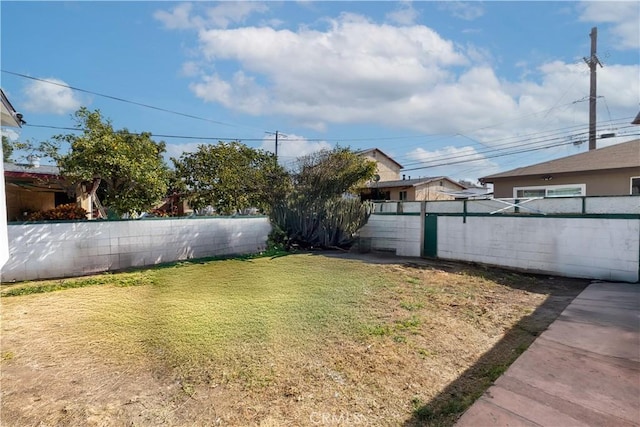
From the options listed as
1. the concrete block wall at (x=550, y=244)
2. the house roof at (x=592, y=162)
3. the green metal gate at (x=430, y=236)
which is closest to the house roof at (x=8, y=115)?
the green metal gate at (x=430, y=236)

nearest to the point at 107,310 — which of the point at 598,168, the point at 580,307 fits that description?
the point at 580,307

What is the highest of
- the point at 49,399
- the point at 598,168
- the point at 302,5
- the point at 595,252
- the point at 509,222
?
the point at 302,5

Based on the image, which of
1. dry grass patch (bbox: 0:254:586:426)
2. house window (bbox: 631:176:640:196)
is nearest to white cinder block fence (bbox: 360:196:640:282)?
dry grass patch (bbox: 0:254:586:426)

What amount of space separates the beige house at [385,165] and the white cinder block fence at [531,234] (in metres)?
17.1

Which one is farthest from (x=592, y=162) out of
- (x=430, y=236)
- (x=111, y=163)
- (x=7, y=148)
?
(x=7, y=148)

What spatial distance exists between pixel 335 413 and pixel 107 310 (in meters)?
3.85

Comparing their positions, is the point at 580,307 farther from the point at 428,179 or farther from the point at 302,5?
the point at 428,179

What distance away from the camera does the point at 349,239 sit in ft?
35.7

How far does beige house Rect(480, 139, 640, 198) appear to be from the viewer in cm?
1043

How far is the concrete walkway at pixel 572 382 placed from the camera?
2.24 m

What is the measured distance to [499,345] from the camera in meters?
3.58

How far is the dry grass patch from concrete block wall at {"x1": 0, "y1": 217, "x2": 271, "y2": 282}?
3.43 ft

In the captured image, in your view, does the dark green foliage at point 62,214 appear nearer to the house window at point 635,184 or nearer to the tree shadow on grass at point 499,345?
the tree shadow on grass at point 499,345

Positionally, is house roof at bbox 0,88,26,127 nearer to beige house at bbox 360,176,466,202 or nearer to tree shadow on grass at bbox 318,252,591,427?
tree shadow on grass at bbox 318,252,591,427
